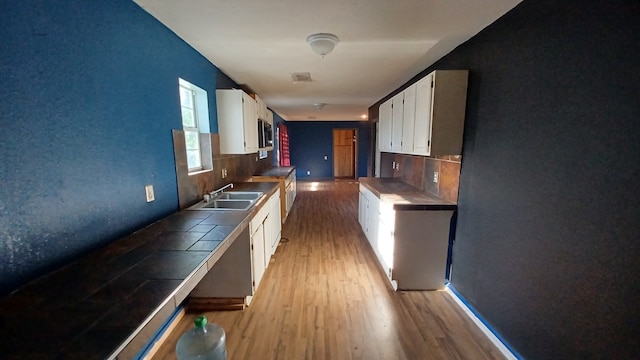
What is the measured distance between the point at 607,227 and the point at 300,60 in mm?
2676

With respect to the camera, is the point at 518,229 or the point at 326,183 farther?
the point at 326,183

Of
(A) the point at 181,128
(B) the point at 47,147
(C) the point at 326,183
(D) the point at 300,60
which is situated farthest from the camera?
(C) the point at 326,183

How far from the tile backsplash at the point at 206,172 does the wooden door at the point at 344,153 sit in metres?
A: 5.94

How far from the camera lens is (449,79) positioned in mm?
2174

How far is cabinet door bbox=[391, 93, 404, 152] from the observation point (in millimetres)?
2966

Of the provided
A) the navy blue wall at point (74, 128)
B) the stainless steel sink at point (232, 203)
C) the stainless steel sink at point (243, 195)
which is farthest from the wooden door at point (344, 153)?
the navy blue wall at point (74, 128)

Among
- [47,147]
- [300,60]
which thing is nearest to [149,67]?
[47,147]

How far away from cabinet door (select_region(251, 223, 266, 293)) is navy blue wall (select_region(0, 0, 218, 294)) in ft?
2.72

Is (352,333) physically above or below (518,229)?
below

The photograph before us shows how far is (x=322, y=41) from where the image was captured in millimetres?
2076

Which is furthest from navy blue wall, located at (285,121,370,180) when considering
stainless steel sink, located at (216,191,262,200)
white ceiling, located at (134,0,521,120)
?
stainless steel sink, located at (216,191,262,200)

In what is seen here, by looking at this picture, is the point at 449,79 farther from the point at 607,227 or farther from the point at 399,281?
the point at 399,281


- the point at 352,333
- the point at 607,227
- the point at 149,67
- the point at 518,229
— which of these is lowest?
the point at 352,333

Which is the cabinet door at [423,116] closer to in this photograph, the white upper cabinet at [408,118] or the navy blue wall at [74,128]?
the white upper cabinet at [408,118]
